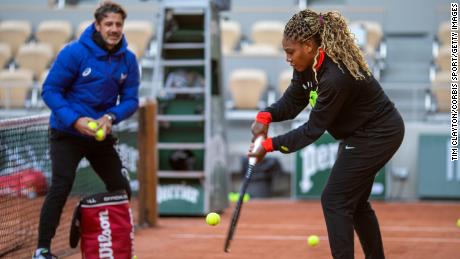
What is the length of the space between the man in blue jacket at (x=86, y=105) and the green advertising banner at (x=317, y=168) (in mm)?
7180

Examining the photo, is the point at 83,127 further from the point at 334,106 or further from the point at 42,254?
the point at 334,106

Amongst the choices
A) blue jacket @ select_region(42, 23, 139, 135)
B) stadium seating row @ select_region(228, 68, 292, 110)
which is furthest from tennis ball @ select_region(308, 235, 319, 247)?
stadium seating row @ select_region(228, 68, 292, 110)

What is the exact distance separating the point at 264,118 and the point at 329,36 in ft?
2.72

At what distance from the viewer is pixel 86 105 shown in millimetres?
7246

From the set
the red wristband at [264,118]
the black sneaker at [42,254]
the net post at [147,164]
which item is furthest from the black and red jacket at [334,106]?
the net post at [147,164]

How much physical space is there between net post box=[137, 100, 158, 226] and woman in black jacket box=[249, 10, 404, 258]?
454 cm

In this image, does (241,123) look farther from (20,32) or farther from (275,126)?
(20,32)

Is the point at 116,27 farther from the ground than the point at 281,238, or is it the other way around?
the point at 116,27

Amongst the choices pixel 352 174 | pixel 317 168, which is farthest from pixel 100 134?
pixel 317 168

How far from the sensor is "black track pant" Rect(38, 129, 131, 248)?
698 centimetres

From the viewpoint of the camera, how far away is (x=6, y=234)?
7.76m

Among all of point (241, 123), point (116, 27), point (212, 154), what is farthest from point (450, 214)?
point (116, 27)

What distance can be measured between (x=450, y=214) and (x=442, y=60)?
16.2 ft

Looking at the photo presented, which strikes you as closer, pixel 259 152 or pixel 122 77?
pixel 259 152
